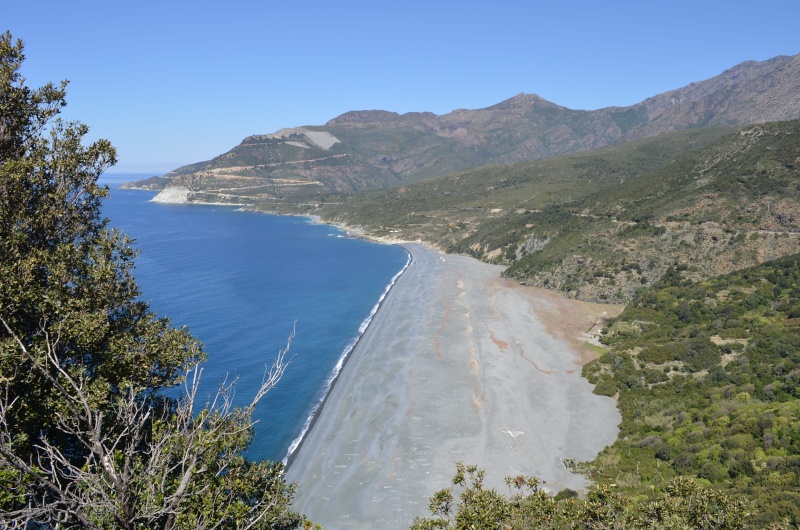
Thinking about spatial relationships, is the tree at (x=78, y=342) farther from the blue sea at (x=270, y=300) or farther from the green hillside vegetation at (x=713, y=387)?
the green hillside vegetation at (x=713, y=387)

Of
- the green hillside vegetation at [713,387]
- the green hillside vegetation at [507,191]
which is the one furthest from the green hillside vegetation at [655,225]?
the green hillside vegetation at [713,387]

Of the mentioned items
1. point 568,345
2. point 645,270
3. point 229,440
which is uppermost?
point 229,440

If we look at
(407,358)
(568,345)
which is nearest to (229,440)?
(407,358)

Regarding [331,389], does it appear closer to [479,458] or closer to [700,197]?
[479,458]

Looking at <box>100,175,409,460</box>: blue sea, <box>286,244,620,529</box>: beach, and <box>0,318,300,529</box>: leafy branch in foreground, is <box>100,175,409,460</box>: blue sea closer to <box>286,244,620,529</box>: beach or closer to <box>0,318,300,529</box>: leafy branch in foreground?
<box>286,244,620,529</box>: beach

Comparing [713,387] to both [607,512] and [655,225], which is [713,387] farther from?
[655,225]

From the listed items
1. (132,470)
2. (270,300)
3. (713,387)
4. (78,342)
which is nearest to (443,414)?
(713,387)

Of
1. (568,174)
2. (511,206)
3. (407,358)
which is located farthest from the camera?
(568,174)
